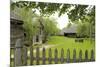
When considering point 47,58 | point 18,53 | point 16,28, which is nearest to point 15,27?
point 16,28

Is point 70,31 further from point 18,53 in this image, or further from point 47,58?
point 18,53

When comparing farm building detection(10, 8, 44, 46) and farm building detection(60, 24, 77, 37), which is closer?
farm building detection(10, 8, 44, 46)

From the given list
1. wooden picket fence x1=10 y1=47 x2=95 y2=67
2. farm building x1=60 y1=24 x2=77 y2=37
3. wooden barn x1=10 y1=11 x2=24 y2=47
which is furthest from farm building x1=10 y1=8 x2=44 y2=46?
farm building x1=60 y1=24 x2=77 y2=37

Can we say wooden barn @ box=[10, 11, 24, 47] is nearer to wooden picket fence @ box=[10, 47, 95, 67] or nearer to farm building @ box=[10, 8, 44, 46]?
farm building @ box=[10, 8, 44, 46]

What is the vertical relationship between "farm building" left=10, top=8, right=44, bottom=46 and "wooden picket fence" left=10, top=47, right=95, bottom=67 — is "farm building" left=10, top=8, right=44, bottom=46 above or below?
above

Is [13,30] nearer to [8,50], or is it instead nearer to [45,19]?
[8,50]

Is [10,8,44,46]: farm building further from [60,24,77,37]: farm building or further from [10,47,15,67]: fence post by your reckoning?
[60,24,77,37]: farm building

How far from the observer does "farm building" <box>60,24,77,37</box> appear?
196 centimetres

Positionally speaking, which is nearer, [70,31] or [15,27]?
[15,27]

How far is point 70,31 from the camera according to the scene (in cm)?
198

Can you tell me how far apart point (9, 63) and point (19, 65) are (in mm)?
103

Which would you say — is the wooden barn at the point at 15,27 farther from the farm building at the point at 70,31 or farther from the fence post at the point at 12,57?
the farm building at the point at 70,31

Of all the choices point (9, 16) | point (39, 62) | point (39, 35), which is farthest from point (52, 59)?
point (9, 16)

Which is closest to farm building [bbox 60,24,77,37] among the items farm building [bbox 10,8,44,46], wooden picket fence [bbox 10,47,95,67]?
wooden picket fence [bbox 10,47,95,67]
